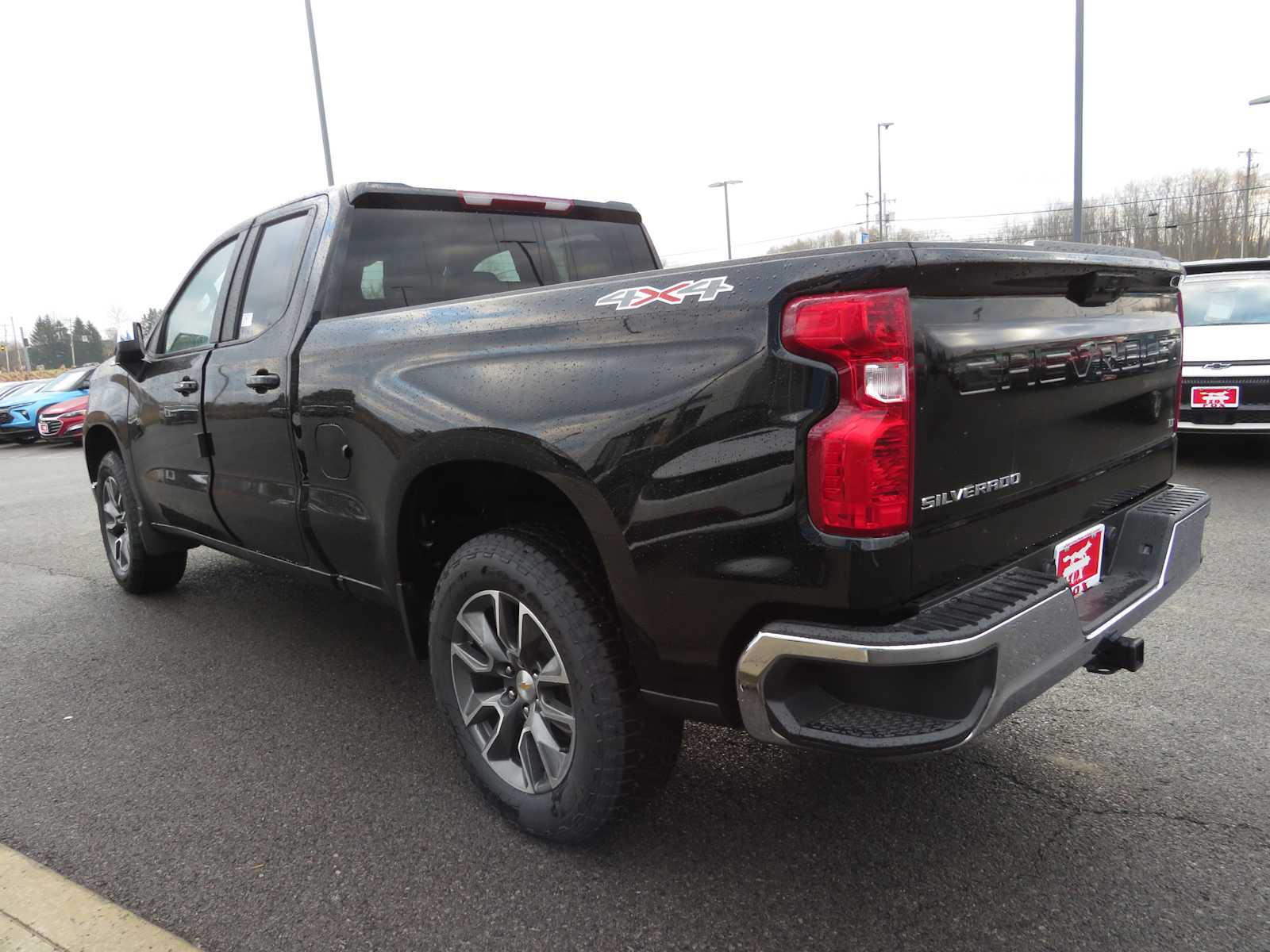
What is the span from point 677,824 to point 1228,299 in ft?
24.3

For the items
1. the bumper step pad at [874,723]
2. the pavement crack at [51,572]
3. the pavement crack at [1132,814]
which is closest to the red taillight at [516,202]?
the bumper step pad at [874,723]

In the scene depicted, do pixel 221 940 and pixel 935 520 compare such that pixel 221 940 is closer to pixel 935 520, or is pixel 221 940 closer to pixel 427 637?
pixel 427 637

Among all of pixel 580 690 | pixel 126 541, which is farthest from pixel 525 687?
pixel 126 541

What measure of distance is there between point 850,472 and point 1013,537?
2.15 ft

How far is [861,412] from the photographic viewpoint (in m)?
1.81

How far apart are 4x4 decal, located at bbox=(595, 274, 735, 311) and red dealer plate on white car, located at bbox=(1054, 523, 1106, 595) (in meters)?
1.13

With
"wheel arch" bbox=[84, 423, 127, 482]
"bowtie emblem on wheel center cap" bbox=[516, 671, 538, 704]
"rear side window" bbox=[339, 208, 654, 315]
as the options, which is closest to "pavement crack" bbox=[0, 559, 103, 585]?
"wheel arch" bbox=[84, 423, 127, 482]

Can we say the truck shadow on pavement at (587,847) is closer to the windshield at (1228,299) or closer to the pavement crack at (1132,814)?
the pavement crack at (1132,814)

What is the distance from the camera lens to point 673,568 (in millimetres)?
2059

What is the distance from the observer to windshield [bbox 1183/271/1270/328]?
24.4 ft

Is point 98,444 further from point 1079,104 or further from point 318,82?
point 1079,104

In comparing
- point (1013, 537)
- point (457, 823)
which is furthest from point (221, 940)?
point (1013, 537)

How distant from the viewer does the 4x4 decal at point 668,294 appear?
1.98 meters

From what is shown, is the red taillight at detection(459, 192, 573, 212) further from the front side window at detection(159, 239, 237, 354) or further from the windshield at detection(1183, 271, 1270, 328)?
the windshield at detection(1183, 271, 1270, 328)
